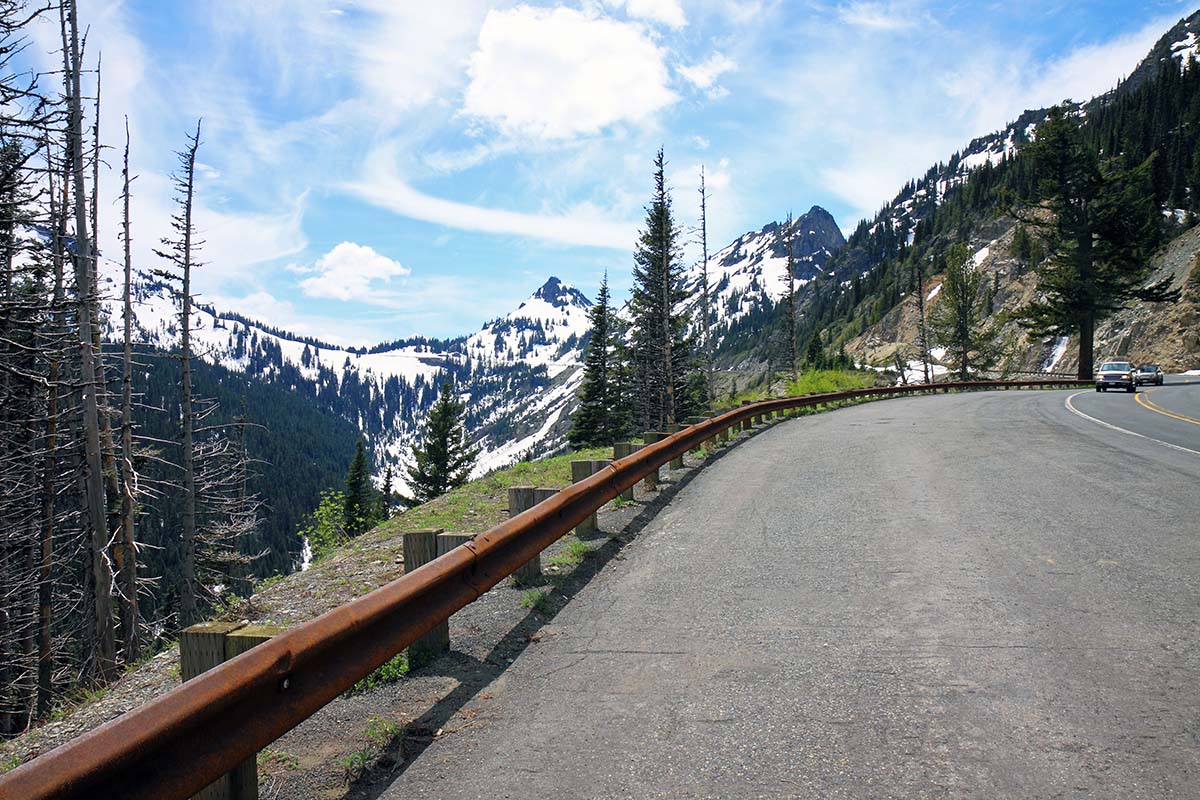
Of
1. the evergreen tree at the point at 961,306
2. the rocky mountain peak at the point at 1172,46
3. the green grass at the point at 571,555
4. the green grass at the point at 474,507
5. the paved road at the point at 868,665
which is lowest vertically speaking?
the green grass at the point at 474,507

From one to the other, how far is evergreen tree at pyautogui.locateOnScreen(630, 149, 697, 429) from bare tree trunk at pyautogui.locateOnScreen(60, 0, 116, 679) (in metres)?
24.0

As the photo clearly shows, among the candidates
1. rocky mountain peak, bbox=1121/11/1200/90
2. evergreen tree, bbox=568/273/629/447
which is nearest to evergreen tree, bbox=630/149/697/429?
evergreen tree, bbox=568/273/629/447

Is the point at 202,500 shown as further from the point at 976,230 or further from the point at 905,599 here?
the point at 976,230

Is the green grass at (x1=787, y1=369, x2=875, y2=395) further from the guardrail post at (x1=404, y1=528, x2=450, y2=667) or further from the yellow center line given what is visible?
the guardrail post at (x1=404, y1=528, x2=450, y2=667)

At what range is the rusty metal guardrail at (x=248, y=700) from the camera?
175 centimetres

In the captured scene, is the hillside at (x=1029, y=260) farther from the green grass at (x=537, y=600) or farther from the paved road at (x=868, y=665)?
the green grass at (x=537, y=600)

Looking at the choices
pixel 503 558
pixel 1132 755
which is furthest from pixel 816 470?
pixel 1132 755

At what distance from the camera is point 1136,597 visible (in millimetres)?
4391

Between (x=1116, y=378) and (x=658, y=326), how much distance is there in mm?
22913

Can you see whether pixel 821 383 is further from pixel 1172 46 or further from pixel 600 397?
pixel 1172 46

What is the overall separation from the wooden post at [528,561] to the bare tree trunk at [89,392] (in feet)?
45.3

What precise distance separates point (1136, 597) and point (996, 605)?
956 mm

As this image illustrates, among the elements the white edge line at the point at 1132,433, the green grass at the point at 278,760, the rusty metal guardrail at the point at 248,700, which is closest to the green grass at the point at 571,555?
the rusty metal guardrail at the point at 248,700

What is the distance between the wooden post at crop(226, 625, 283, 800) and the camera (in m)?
2.37
